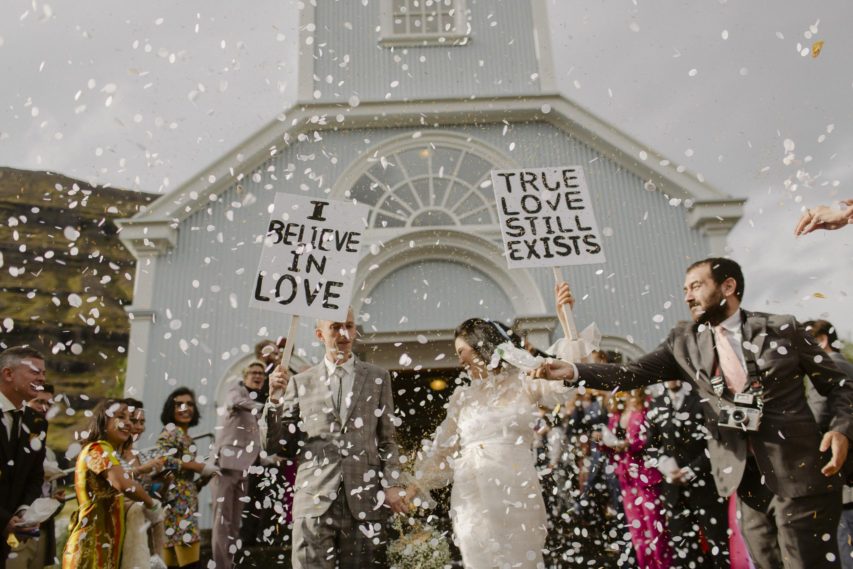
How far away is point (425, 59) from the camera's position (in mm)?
13617

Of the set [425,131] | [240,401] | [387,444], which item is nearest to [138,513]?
[387,444]

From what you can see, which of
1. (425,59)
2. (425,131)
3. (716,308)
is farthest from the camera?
(425,59)

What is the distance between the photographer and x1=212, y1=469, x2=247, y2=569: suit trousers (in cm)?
664

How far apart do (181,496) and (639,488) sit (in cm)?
430

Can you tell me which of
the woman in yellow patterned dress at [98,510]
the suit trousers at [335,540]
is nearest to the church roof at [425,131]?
the woman in yellow patterned dress at [98,510]

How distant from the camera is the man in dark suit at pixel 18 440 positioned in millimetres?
4609

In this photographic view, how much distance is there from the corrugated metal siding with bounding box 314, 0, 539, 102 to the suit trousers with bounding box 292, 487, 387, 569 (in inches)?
400

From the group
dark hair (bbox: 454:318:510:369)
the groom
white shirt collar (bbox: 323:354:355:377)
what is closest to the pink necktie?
dark hair (bbox: 454:318:510:369)

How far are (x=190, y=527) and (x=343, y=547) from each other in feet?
10.2

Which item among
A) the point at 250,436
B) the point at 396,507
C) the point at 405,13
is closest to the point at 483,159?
the point at 405,13

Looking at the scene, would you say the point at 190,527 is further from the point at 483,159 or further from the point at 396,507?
the point at 483,159

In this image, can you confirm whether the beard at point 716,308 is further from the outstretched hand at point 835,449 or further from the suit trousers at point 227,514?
the suit trousers at point 227,514

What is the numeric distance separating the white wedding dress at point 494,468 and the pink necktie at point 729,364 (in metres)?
0.93

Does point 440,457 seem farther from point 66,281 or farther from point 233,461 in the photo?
point 66,281
